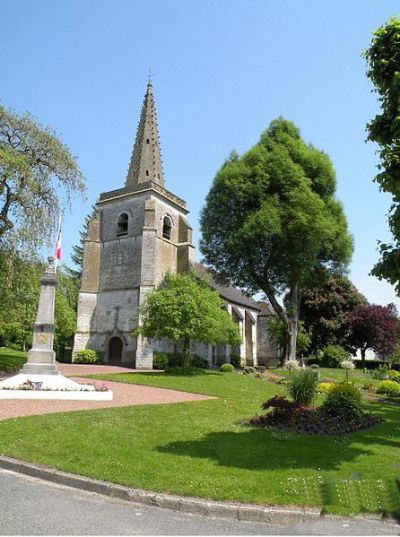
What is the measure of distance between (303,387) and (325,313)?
3451 centimetres

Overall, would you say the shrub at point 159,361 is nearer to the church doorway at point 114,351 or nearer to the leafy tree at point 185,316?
the church doorway at point 114,351

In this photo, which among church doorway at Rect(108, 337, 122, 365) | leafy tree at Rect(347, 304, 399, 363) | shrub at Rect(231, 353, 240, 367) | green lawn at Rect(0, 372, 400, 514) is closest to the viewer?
green lawn at Rect(0, 372, 400, 514)

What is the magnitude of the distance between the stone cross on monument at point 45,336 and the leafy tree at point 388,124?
13281 mm

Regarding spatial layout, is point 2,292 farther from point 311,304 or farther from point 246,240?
point 311,304

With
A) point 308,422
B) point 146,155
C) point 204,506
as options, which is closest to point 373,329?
point 146,155

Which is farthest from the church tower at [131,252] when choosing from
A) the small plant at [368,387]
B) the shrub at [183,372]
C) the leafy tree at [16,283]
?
the small plant at [368,387]

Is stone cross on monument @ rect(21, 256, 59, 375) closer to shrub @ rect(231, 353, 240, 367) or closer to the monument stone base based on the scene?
the monument stone base

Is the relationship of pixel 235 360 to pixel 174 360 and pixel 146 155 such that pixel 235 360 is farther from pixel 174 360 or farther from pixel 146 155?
pixel 146 155

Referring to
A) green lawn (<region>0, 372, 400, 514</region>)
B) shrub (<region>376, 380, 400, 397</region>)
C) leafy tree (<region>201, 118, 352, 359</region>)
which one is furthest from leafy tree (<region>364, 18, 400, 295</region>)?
leafy tree (<region>201, 118, 352, 359</region>)

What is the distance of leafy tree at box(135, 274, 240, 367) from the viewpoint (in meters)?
25.3

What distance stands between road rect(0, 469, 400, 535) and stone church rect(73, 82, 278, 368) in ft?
90.5

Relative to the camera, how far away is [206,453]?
24.8ft

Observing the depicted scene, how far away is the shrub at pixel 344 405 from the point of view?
11.7 m

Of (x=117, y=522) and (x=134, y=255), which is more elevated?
(x=134, y=255)
